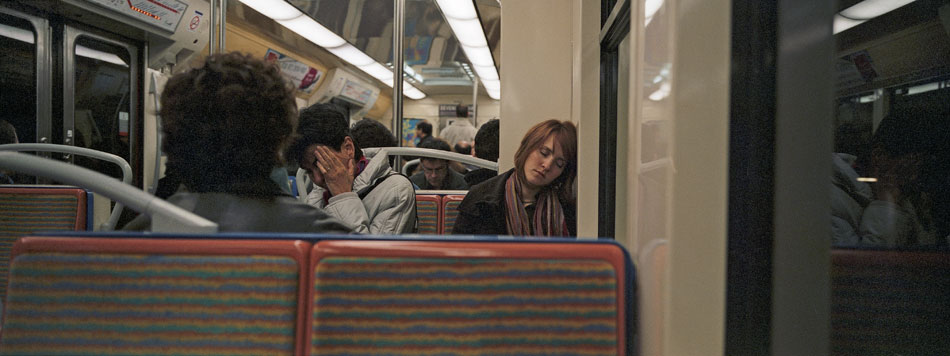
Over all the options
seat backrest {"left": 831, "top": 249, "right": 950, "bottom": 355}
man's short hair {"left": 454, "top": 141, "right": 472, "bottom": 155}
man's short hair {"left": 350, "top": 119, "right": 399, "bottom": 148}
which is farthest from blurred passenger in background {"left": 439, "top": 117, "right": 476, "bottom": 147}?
seat backrest {"left": 831, "top": 249, "right": 950, "bottom": 355}

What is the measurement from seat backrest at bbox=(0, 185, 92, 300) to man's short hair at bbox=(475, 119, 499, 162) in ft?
7.64

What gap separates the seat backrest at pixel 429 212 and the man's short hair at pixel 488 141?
0.49m

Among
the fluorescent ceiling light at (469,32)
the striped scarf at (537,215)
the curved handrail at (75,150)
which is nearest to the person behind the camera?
the striped scarf at (537,215)

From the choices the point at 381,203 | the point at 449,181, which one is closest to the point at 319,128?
the point at 381,203

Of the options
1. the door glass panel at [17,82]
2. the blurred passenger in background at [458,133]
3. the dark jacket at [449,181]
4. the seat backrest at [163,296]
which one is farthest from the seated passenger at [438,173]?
the seat backrest at [163,296]

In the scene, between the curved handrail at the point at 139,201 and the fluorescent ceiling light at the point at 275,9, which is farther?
the fluorescent ceiling light at the point at 275,9

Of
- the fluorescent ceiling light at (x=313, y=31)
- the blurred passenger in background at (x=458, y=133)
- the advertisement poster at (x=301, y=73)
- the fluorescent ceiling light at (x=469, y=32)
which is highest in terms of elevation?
the fluorescent ceiling light at (x=313, y=31)

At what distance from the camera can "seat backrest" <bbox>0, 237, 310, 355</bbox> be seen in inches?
41.0

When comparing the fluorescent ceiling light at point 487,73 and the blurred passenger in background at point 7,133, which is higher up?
the fluorescent ceiling light at point 487,73

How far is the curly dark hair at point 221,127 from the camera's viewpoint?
129 cm

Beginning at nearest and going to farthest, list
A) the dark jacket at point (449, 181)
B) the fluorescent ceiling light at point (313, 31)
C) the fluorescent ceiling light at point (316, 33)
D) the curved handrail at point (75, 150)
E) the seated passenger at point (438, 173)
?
1. the curved handrail at point (75, 150)
2. the seated passenger at point (438, 173)
3. the dark jacket at point (449, 181)
4. the fluorescent ceiling light at point (316, 33)
5. the fluorescent ceiling light at point (313, 31)

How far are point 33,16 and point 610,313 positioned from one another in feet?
16.9

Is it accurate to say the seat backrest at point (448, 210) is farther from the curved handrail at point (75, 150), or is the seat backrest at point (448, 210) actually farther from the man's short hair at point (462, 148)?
the man's short hair at point (462, 148)

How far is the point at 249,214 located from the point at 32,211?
107 inches
